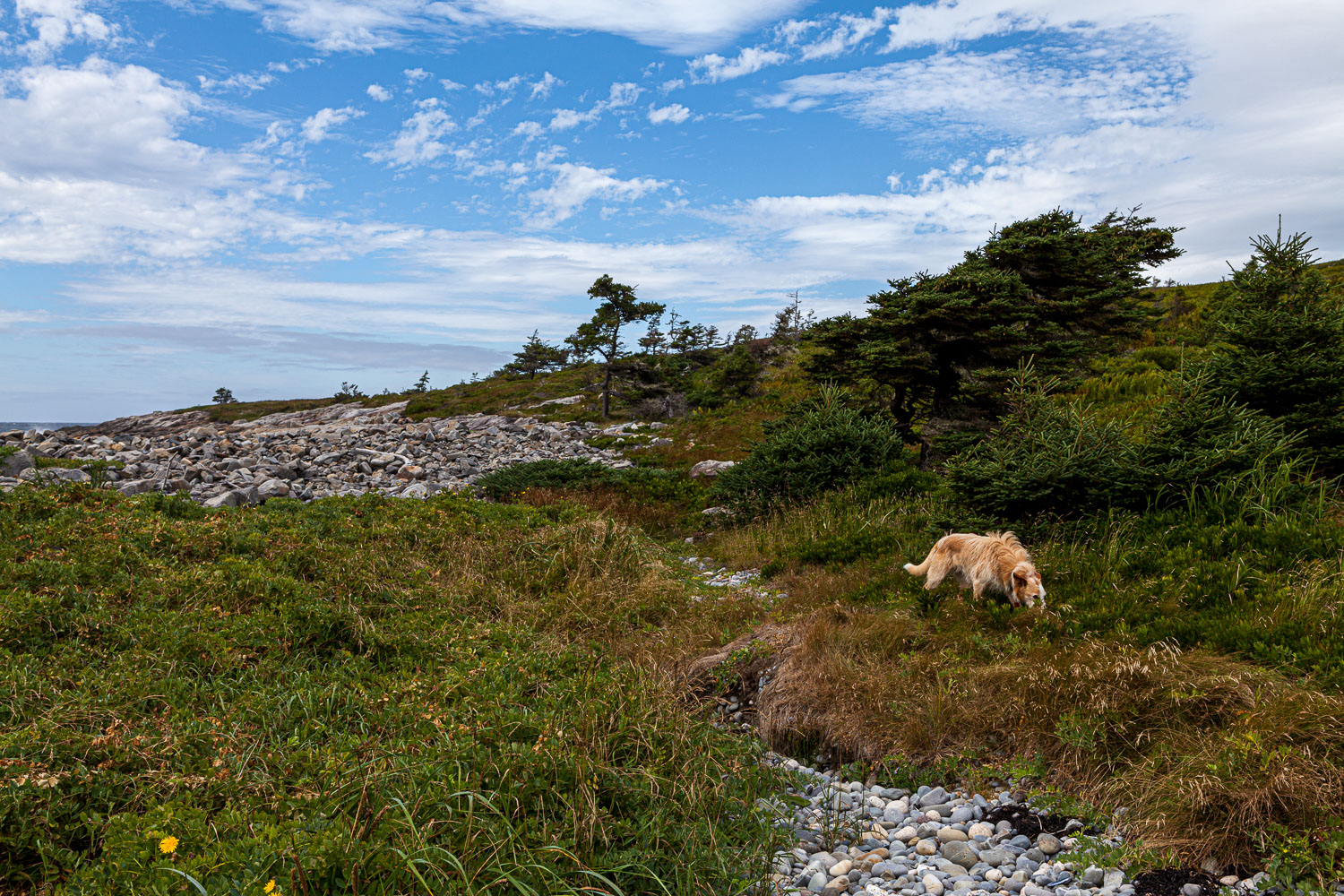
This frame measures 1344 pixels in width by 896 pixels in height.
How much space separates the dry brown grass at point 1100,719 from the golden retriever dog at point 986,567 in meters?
0.65

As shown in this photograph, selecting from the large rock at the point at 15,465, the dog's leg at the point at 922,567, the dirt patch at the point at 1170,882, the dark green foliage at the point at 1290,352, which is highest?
the dark green foliage at the point at 1290,352

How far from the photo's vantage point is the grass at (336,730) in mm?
2826

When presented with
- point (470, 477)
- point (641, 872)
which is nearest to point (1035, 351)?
point (641, 872)

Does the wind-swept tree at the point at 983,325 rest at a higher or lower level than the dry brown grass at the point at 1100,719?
higher

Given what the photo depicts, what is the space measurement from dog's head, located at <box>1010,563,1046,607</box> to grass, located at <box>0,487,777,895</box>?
2.62m

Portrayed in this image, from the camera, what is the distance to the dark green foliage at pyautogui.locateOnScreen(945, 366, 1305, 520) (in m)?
6.68

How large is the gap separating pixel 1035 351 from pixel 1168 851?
34.1ft

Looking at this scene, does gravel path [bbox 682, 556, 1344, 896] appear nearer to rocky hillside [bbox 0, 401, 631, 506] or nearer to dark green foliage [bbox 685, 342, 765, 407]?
rocky hillside [bbox 0, 401, 631, 506]

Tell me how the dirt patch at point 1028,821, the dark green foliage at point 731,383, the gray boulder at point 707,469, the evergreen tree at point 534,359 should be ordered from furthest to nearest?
the evergreen tree at point 534,359 → the dark green foliage at point 731,383 → the gray boulder at point 707,469 → the dirt patch at point 1028,821

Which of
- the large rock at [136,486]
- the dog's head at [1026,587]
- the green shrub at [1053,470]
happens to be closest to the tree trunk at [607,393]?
the large rock at [136,486]

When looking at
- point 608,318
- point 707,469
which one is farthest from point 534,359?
point 707,469

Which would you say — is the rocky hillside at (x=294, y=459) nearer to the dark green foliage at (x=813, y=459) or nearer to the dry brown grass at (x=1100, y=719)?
the dark green foliage at (x=813, y=459)

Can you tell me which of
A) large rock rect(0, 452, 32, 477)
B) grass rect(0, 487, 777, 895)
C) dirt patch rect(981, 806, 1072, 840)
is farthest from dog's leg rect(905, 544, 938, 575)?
large rock rect(0, 452, 32, 477)

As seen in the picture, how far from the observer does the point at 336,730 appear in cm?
413
